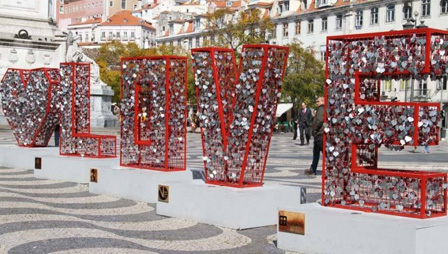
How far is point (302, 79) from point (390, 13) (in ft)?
41.5

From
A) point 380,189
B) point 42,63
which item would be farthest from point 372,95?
point 42,63

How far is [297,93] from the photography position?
5584cm

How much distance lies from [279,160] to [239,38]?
3301cm

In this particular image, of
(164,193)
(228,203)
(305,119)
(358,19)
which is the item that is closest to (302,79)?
(358,19)

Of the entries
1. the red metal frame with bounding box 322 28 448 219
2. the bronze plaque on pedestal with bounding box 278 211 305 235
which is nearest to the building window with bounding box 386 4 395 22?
the red metal frame with bounding box 322 28 448 219

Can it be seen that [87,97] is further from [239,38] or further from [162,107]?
[239,38]

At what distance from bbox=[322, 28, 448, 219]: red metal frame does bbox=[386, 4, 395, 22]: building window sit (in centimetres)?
5647

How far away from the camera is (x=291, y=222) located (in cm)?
780

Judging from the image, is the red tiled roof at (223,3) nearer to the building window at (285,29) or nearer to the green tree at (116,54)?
the green tree at (116,54)

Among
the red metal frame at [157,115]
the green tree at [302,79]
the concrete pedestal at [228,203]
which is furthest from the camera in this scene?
the green tree at [302,79]

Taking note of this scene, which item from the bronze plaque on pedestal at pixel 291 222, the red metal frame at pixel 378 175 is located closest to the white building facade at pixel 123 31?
the red metal frame at pixel 378 175

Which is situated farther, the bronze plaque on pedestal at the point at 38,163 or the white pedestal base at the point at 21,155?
the white pedestal base at the point at 21,155

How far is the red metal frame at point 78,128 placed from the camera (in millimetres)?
14406

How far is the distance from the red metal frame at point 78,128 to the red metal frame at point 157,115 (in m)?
2.09
